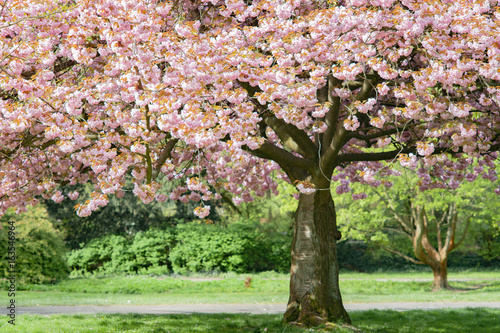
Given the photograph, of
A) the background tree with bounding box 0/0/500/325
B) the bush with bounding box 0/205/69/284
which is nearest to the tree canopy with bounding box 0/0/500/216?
the background tree with bounding box 0/0/500/325

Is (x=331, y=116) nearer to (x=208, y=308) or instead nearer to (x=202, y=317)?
(x=202, y=317)

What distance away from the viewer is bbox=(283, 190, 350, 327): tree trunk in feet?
27.5

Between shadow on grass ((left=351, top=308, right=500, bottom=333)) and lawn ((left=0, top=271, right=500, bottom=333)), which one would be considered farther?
shadow on grass ((left=351, top=308, right=500, bottom=333))

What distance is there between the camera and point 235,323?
9.05 meters

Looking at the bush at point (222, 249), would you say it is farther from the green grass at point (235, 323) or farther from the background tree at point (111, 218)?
the green grass at point (235, 323)

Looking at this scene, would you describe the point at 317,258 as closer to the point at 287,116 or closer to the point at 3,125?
the point at 287,116

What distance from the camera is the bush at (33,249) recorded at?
15750 millimetres

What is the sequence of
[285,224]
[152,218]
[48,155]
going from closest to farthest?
[48,155], [152,218], [285,224]

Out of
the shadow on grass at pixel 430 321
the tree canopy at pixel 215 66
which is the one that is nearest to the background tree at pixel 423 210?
the shadow on grass at pixel 430 321

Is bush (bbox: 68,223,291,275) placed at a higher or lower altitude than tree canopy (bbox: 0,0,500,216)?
lower

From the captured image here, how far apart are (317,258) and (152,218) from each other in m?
16.6

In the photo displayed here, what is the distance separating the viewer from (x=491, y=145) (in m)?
8.80

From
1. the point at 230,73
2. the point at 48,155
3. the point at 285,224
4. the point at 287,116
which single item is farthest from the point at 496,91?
the point at 285,224

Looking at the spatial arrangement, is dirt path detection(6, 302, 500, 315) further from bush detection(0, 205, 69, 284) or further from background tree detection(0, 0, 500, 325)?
bush detection(0, 205, 69, 284)
